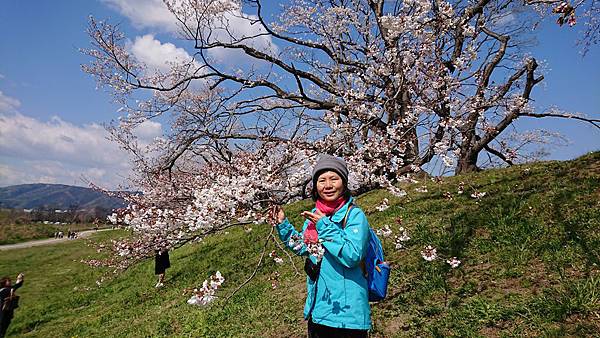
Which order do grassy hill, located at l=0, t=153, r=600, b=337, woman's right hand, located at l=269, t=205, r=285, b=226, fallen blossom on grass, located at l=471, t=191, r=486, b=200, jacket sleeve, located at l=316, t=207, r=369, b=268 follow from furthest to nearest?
1. fallen blossom on grass, located at l=471, t=191, r=486, b=200
2. grassy hill, located at l=0, t=153, r=600, b=337
3. woman's right hand, located at l=269, t=205, r=285, b=226
4. jacket sleeve, located at l=316, t=207, r=369, b=268

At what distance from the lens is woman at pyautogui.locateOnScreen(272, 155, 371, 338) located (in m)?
2.28

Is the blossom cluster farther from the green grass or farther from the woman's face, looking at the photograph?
the green grass

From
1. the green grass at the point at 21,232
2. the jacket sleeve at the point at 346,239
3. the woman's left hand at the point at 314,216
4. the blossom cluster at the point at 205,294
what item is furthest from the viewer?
the green grass at the point at 21,232

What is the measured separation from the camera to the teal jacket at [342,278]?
7.39ft

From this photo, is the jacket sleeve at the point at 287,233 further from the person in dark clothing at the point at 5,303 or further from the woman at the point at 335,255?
the person in dark clothing at the point at 5,303

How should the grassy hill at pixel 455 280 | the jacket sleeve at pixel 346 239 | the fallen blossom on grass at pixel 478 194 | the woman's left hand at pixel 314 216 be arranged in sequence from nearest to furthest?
the jacket sleeve at pixel 346 239
the woman's left hand at pixel 314 216
the grassy hill at pixel 455 280
the fallen blossom on grass at pixel 478 194

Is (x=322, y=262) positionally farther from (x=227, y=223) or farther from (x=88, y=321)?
(x=88, y=321)

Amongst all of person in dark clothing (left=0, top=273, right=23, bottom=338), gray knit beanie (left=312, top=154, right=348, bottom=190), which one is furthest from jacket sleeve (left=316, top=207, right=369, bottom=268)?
person in dark clothing (left=0, top=273, right=23, bottom=338)

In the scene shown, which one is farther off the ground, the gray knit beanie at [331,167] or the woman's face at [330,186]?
the gray knit beanie at [331,167]

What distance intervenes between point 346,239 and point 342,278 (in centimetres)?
29

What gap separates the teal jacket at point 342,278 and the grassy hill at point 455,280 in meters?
1.96

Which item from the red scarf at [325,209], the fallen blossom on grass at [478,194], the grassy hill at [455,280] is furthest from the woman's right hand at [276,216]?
the fallen blossom on grass at [478,194]

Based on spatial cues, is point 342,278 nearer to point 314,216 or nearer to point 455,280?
point 314,216

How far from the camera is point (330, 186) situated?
2568mm
